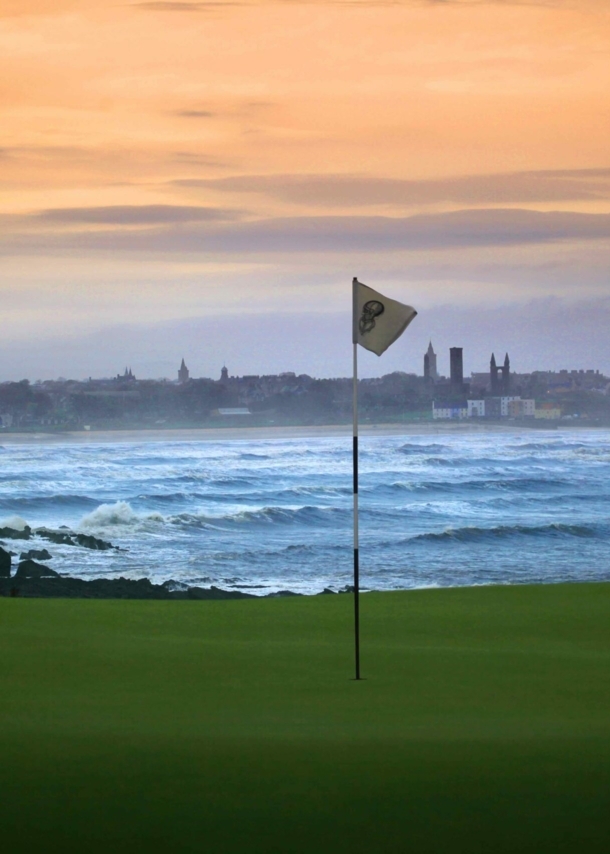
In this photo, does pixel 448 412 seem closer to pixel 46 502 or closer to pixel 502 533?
pixel 502 533

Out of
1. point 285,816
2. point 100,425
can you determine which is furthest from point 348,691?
point 100,425

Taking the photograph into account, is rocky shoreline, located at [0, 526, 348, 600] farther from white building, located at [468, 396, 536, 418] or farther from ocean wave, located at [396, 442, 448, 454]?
white building, located at [468, 396, 536, 418]

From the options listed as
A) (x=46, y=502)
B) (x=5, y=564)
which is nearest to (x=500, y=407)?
(x=46, y=502)

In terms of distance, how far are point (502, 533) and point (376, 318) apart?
27.6m

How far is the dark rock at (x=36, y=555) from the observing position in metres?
28.6

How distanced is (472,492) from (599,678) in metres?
36.3

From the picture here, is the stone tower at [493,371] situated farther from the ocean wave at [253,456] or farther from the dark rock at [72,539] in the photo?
the dark rock at [72,539]

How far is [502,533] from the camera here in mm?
35281

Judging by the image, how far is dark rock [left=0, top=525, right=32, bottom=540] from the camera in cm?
3366

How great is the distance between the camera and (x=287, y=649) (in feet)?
32.9

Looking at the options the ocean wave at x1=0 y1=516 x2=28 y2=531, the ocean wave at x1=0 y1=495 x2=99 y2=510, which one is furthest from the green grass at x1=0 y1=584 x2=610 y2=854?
the ocean wave at x1=0 y1=495 x2=99 y2=510

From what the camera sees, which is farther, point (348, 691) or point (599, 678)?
point (599, 678)

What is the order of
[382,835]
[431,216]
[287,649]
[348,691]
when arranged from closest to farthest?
[382,835], [348,691], [287,649], [431,216]

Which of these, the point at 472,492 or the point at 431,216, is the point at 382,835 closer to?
the point at 472,492
